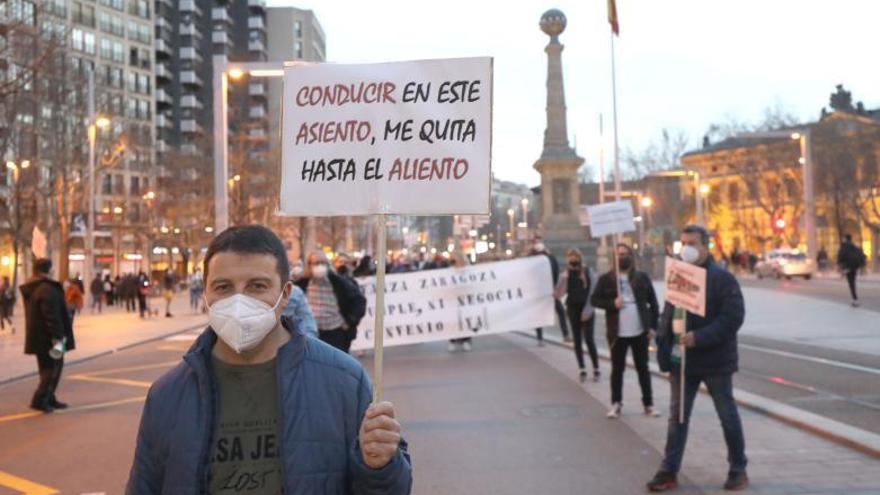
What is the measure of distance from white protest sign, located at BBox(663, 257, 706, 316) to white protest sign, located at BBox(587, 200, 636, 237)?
5.72 metres

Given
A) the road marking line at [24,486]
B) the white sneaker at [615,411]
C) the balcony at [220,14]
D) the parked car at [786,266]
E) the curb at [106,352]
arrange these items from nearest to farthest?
1. the road marking line at [24,486]
2. the white sneaker at [615,411]
3. the curb at [106,352]
4. the parked car at [786,266]
5. the balcony at [220,14]

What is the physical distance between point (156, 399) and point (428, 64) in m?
1.87

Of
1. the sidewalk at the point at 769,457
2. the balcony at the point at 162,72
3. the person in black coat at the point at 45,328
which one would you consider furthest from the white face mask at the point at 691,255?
the balcony at the point at 162,72

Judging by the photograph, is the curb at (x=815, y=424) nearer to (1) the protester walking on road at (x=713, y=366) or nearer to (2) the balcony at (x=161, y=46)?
(1) the protester walking on road at (x=713, y=366)

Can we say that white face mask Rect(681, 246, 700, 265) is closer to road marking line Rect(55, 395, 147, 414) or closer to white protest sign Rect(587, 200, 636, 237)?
white protest sign Rect(587, 200, 636, 237)

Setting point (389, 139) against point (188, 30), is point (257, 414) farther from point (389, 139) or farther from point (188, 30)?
point (188, 30)

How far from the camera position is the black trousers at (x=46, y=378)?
1163 centimetres

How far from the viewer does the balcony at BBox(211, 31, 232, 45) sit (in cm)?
10769

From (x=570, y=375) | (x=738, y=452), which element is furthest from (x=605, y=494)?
(x=570, y=375)

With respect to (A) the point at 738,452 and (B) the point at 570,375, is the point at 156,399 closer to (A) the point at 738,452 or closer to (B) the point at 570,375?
(A) the point at 738,452

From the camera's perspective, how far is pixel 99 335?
25.8 meters

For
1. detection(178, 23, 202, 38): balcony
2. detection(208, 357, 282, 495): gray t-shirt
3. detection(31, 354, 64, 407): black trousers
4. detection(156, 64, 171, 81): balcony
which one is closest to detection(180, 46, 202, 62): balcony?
detection(178, 23, 202, 38): balcony

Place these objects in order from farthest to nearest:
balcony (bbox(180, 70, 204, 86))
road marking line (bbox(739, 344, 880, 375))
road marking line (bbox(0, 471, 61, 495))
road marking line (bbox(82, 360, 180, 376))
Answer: balcony (bbox(180, 70, 204, 86)), road marking line (bbox(82, 360, 180, 376)), road marking line (bbox(739, 344, 880, 375)), road marking line (bbox(0, 471, 61, 495))

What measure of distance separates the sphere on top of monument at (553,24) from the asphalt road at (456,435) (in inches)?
1234
